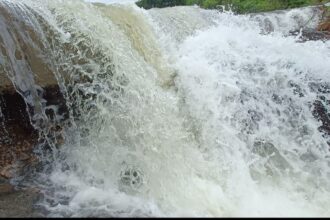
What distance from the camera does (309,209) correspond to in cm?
530

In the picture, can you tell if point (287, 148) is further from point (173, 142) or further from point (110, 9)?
point (110, 9)

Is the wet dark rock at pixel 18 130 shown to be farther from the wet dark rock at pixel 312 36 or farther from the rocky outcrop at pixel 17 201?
the wet dark rock at pixel 312 36

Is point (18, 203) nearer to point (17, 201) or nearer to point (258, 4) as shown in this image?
point (17, 201)

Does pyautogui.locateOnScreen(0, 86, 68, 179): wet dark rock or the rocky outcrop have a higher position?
pyautogui.locateOnScreen(0, 86, 68, 179): wet dark rock

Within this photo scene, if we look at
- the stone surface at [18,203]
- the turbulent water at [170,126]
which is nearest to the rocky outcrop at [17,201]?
the stone surface at [18,203]

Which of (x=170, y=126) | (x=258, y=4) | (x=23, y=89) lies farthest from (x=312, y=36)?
(x=258, y=4)

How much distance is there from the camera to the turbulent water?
512cm

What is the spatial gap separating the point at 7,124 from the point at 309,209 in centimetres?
328

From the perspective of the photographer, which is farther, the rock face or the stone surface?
the rock face

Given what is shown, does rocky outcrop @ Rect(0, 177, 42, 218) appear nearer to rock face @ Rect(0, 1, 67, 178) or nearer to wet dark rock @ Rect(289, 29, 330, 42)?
rock face @ Rect(0, 1, 67, 178)

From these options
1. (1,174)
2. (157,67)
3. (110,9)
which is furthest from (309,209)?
(110,9)

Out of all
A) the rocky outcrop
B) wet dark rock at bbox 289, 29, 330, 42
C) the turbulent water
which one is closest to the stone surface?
the rocky outcrop

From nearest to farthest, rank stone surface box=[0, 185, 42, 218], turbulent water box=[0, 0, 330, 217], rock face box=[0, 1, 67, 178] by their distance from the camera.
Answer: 1. stone surface box=[0, 185, 42, 218]
2. turbulent water box=[0, 0, 330, 217]
3. rock face box=[0, 1, 67, 178]

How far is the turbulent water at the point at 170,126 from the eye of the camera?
16.8 feet
